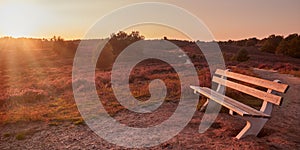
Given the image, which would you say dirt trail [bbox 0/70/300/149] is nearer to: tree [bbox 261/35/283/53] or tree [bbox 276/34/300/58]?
tree [bbox 276/34/300/58]

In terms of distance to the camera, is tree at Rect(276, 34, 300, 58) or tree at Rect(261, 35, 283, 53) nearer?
tree at Rect(276, 34, 300, 58)

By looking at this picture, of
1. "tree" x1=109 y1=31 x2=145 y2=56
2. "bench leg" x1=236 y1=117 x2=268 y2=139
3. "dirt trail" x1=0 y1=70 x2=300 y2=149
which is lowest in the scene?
"dirt trail" x1=0 y1=70 x2=300 y2=149

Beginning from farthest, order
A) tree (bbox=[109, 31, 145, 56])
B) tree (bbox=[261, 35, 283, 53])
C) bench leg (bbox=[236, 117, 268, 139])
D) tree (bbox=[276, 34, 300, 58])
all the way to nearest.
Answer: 1. tree (bbox=[261, 35, 283, 53])
2. tree (bbox=[276, 34, 300, 58])
3. tree (bbox=[109, 31, 145, 56])
4. bench leg (bbox=[236, 117, 268, 139])

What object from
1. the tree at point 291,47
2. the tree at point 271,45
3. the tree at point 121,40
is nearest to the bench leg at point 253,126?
the tree at point 121,40

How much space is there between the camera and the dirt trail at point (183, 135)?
486cm

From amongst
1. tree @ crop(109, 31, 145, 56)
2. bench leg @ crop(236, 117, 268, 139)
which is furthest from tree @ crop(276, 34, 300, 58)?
bench leg @ crop(236, 117, 268, 139)

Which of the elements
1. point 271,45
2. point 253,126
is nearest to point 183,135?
point 253,126

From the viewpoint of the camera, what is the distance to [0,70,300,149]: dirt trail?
4.86 metres

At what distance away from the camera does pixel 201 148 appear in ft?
15.5

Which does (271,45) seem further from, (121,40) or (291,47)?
(121,40)

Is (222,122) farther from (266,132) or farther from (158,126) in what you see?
(158,126)

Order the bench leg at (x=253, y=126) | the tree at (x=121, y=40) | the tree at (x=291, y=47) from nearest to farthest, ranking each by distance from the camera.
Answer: the bench leg at (x=253, y=126) < the tree at (x=121, y=40) < the tree at (x=291, y=47)

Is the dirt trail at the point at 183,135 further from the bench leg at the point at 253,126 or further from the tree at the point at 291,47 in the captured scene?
the tree at the point at 291,47

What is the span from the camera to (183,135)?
5445mm
